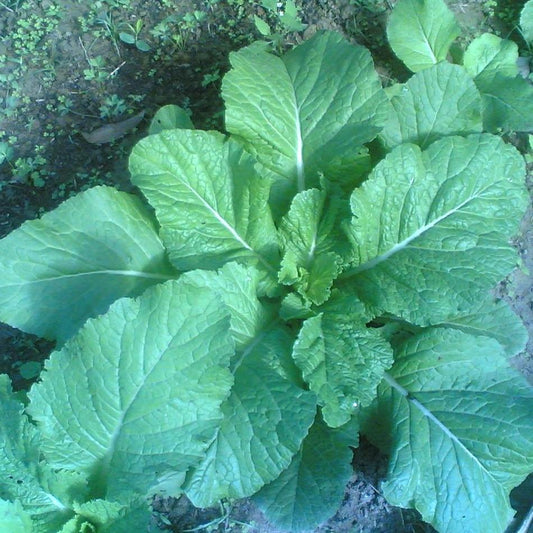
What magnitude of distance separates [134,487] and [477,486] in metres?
1.16

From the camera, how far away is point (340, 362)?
2086 mm

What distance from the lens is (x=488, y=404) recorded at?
2.18m

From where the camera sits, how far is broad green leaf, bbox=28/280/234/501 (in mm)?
1826

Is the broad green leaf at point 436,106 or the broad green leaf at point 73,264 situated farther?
the broad green leaf at point 436,106

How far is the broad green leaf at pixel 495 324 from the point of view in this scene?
2.40m

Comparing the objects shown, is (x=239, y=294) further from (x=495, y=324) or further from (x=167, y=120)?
(x=495, y=324)

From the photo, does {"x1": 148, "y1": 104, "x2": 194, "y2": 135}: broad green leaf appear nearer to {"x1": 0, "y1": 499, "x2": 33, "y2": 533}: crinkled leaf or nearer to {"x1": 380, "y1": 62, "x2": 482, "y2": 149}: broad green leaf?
{"x1": 380, "y1": 62, "x2": 482, "y2": 149}: broad green leaf

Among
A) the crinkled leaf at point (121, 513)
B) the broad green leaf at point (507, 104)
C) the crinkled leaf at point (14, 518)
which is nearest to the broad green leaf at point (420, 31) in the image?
the broad green leaf at point (507, 104)

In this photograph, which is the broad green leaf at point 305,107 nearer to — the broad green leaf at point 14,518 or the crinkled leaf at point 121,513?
the crinkled leaf at point 121,513

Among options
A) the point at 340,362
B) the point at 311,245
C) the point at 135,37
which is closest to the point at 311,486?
the point at 340,362

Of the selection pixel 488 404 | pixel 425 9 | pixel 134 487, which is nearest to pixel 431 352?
pixel 488 404

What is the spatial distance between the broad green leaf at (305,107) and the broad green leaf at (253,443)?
857 millimetres

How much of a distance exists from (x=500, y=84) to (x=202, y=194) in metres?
1.48

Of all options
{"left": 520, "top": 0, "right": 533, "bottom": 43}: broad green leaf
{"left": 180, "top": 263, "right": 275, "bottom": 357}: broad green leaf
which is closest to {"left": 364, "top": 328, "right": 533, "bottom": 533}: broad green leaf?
{"left": 180, "top": 263, "right": 275, "bottom": 357}: broad green leaf
